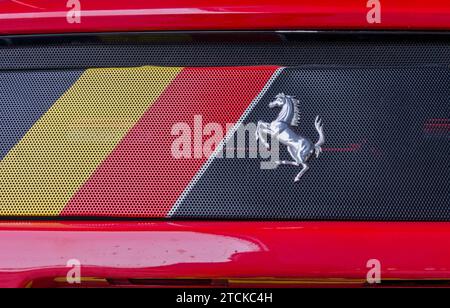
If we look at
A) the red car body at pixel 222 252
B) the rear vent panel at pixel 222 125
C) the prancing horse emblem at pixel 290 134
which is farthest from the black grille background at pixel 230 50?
the red car body at pixel 222 252

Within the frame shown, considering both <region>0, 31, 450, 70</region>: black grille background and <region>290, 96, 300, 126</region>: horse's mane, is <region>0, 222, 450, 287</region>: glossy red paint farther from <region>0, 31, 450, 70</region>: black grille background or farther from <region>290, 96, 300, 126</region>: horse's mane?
<region>0, 31, 450, 70</region>: black grille background

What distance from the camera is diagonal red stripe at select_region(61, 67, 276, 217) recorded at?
1.27 meters

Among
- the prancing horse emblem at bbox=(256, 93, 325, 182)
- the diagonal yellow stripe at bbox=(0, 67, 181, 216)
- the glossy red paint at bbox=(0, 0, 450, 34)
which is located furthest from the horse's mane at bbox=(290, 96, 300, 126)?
the diagonal yellow stripe at bbox=(0, 67, 181, 216)

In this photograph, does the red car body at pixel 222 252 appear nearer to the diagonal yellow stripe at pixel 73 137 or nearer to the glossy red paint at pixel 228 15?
the diagonal yellow stripe at pixel 73 137

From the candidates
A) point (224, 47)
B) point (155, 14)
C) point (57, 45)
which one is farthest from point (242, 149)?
point (57, 45)

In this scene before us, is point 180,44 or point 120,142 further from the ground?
point 180,44

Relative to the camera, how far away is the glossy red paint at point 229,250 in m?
1.20

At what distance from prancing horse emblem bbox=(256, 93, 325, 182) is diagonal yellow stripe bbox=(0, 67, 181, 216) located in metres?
0.25

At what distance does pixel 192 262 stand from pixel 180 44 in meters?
0.51

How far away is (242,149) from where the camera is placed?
1282 millimetres

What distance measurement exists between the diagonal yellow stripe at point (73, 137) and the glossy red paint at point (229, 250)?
85mm
